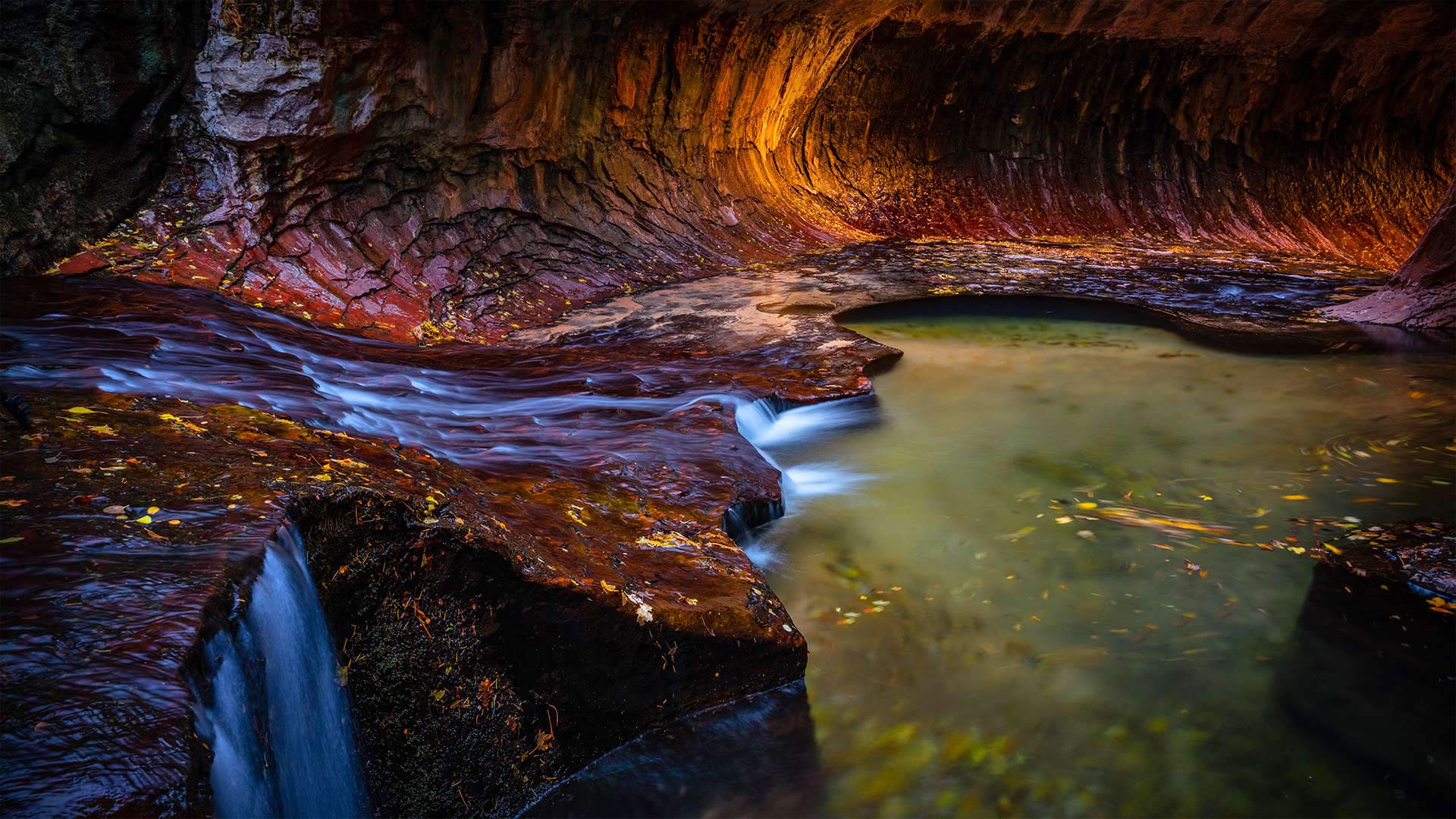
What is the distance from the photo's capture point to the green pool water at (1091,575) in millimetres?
2902

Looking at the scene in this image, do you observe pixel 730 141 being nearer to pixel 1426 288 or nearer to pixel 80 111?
pixel 80 111

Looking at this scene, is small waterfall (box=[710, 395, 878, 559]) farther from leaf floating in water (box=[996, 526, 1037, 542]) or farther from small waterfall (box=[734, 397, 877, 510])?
leaf floating in water (box=[996, 526, 1037, 542])

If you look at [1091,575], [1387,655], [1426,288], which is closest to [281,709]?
[1091,575]

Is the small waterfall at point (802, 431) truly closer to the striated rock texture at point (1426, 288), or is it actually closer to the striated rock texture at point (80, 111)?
the striated rock texture at point (80, 111)

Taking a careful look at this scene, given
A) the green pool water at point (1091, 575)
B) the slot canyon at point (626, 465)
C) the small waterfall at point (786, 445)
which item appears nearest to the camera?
the slot canyon at point (626, 465)

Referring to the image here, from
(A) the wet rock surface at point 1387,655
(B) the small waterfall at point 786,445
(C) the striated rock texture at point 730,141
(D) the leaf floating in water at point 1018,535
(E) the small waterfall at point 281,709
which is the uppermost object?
(C) the striated rock texture at point 730,141

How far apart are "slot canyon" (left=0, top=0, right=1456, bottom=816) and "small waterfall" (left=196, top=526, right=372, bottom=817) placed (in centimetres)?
2

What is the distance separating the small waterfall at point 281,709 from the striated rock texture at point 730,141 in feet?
15.3

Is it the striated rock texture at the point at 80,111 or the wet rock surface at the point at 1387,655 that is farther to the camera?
the striated rock texture at the point at 80,111

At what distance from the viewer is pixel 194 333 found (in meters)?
4.42

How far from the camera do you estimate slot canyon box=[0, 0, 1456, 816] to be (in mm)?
2326

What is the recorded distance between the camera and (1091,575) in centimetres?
402

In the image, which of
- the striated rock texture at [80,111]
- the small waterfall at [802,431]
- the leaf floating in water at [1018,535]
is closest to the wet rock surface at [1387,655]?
the leaf floating in water at [1018,535]

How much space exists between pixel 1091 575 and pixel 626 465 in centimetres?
216
